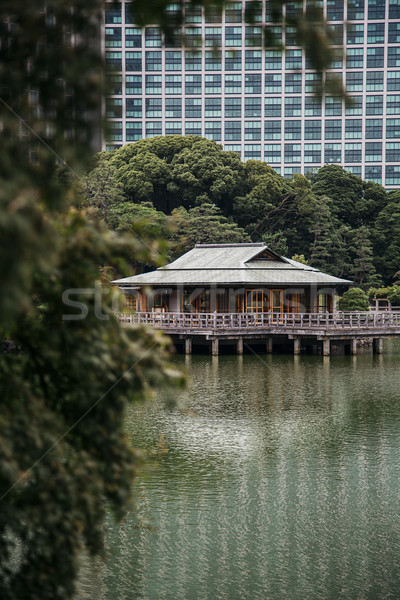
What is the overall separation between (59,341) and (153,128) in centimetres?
9341

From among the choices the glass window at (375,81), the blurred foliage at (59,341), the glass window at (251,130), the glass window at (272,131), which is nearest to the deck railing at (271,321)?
the blurred foliage at (59,341)

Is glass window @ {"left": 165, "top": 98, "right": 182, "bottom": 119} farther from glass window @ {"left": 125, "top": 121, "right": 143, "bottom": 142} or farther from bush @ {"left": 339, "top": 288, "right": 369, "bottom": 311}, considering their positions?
bush @ {"left": 339, "top": 288, "right": 369, "bottom": 311}

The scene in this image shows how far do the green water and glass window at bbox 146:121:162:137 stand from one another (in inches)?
3090

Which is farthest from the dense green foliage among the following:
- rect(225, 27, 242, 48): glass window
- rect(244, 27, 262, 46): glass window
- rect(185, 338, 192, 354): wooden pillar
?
rect(244, 27, 262, 46): glass window

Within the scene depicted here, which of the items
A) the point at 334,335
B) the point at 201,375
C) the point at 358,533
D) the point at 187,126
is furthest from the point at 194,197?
the point at 358,533

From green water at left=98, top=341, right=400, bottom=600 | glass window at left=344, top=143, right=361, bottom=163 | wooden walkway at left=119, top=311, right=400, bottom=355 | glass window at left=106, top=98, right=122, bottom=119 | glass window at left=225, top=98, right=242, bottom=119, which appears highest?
glass window at left=225, top=98, right=242, bottom=119

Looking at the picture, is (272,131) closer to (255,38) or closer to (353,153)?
(353,153)

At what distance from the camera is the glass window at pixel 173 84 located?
311ft

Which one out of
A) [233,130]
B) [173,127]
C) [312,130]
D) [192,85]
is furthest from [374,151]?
[173,127]

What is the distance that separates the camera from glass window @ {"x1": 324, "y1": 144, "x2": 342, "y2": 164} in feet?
313

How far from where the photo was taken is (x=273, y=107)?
313ft

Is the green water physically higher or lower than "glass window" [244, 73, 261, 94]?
lower

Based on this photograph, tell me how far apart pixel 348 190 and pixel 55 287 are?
61523 millimetres

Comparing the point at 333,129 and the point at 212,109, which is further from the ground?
the point at 212,109
